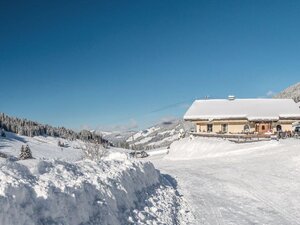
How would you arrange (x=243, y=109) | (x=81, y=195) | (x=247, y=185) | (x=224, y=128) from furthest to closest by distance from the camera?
(x=243, y=109) → (x=224, y=128) → (x=247, y=185) → (x=81, y=195)

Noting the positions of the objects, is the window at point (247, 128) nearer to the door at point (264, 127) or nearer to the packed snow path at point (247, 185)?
the door at point (264, 127)

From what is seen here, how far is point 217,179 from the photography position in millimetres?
30594

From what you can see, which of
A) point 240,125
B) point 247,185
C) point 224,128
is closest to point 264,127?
point 240,125

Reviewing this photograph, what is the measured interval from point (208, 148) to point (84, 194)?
38.6 meters

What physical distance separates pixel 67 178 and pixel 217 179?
17.9 meters

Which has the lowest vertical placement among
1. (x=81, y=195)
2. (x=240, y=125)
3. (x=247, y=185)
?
(x=247, y=185)

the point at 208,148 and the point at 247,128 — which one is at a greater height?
the point at 247,128

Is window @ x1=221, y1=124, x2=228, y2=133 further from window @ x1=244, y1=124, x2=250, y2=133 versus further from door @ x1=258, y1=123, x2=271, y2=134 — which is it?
door @ x1=258, y1=123, x2=271, y2=134

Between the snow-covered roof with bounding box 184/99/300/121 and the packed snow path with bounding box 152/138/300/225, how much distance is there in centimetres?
1101

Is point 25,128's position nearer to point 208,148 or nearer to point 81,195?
point 208,148

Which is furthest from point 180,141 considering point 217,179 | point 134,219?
point 134,219

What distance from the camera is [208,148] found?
51.5 m

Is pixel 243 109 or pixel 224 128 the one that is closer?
pixel 224 128

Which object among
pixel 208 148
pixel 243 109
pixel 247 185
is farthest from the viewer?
pixel 243 109
